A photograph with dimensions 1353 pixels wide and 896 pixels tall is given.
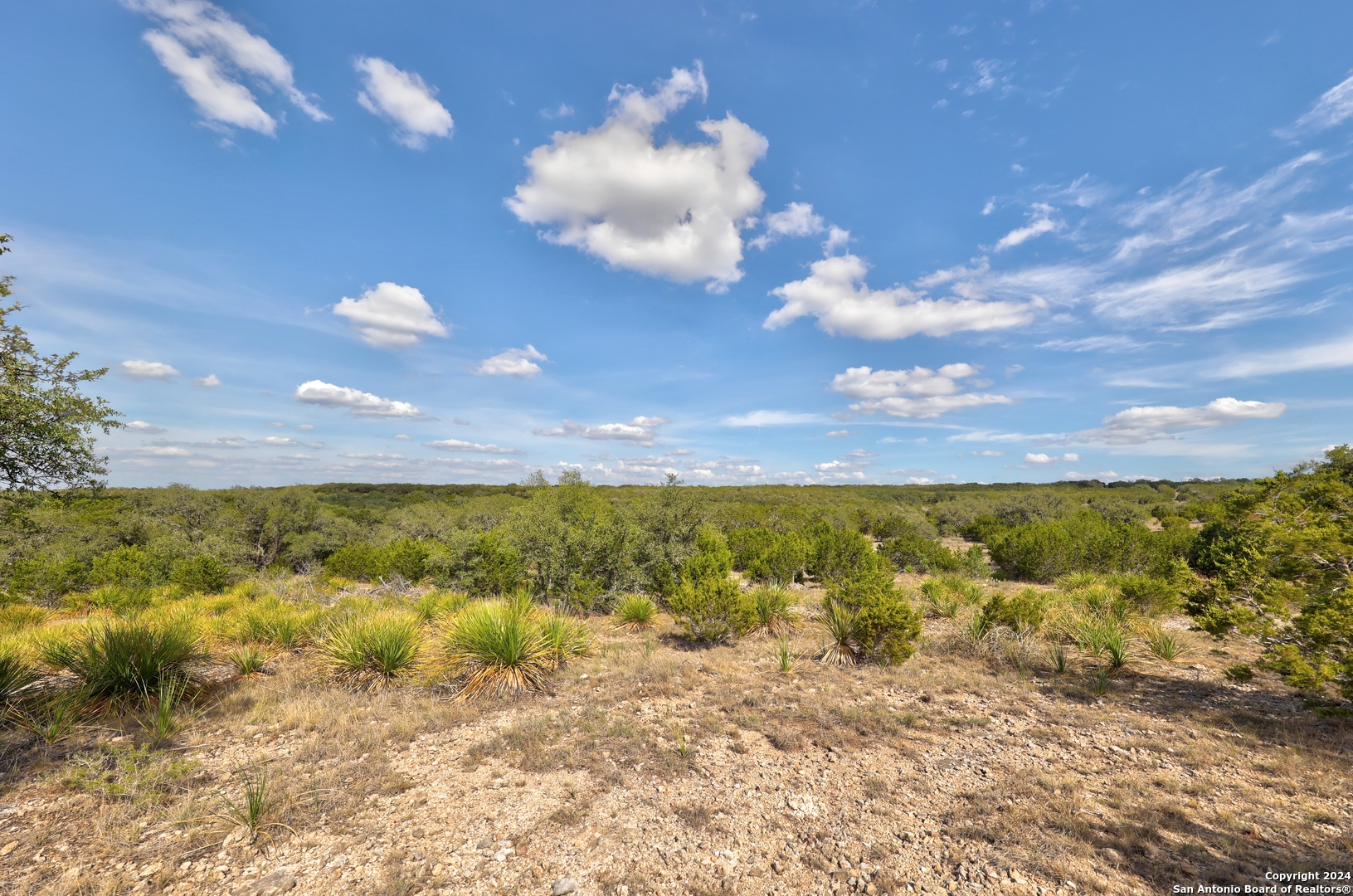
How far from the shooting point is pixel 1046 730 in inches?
249

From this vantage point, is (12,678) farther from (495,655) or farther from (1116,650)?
(1116,650)

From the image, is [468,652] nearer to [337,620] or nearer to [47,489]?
[337,620]

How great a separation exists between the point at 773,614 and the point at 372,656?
858cm

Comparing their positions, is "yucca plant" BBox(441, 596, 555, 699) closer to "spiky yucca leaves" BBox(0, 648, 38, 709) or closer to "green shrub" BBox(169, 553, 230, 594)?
"spiky yucca leaves" BBox(0, 648, 38, 709)

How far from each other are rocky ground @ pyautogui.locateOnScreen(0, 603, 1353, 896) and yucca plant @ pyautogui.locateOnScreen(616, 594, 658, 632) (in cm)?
464

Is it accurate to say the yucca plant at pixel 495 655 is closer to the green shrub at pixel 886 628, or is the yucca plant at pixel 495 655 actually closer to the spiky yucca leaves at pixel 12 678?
the spiky yucca leaves at pixel 12 678

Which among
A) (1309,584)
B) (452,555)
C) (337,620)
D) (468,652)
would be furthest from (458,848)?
(452,555)

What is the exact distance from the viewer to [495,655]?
8.08m

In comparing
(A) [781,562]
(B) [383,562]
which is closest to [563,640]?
(A) [781,562]

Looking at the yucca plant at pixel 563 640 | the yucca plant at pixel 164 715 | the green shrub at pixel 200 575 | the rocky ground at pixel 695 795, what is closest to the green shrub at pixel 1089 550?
the rocky ground at pixel 695 795

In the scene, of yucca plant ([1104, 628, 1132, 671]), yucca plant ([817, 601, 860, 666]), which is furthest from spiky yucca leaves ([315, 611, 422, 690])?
yucca plant ([1104, 628, 1132, 671])

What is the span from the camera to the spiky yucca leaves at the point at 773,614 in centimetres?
1171

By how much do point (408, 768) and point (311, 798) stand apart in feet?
3.22

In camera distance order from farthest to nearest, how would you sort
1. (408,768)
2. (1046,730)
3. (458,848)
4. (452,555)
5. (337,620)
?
1. (452,555)
2. (337,620)
3. (1046,730)
4. (408,768)
5. (458,848)
